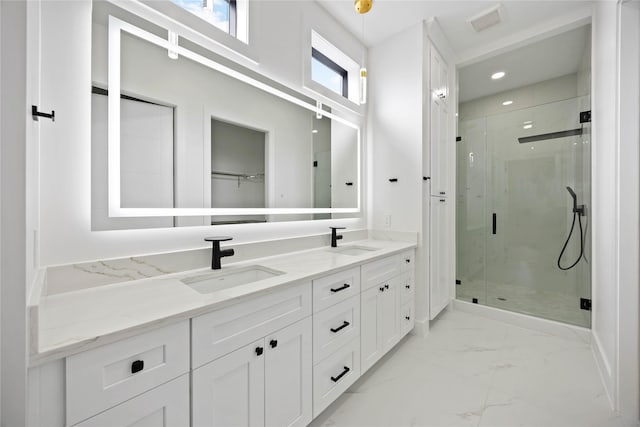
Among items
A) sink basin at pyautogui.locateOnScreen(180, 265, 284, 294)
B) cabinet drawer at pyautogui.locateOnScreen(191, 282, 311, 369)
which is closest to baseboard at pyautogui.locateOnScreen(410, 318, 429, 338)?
cabinet drawer at pyautogui.locateOnScreen(191, 282, 311, 369)

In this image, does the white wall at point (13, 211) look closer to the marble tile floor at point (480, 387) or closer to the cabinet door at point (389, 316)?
the marble tile floor at point (480, 387)

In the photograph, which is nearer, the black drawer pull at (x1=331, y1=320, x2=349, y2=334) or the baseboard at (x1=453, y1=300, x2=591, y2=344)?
the black drawer pull at (x1=331, y1=320, x2=349, y2=334)

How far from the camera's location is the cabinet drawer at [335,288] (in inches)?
50.8

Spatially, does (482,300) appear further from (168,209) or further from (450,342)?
(168,209)

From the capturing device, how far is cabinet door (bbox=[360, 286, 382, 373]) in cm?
162

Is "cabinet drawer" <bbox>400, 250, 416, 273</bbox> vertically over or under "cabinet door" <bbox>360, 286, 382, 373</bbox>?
over

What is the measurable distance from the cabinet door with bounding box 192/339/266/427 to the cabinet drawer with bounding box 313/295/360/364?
1.11 feet

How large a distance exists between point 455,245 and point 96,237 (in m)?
3.16

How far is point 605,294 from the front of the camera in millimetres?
1720

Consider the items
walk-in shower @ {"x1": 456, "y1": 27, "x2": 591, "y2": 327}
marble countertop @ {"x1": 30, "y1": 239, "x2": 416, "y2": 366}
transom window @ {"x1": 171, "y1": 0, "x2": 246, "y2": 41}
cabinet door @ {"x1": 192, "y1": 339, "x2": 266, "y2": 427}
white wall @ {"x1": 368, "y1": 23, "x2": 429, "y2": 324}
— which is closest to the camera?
marble countertop @ {"x1": 30, "y1": 239, "x2": 416, "y2": 366}

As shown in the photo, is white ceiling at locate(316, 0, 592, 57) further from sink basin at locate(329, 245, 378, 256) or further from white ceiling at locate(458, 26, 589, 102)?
sink basin at locate(329, 245, 378, 256)

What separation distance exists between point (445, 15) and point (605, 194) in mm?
1837

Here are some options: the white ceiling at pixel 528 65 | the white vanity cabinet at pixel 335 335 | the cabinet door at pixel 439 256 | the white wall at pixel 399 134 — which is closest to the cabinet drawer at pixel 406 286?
the white wall at pixel 399 134

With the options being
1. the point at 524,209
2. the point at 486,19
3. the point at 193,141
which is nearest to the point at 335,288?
the point at 193,141
